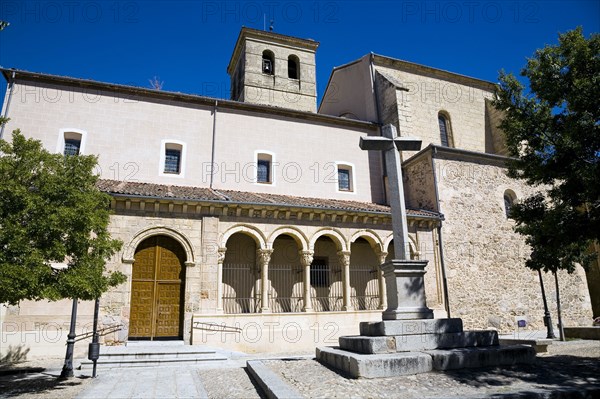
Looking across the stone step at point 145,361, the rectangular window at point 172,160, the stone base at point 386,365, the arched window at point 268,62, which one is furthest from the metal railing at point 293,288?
the arched window at point 268,62

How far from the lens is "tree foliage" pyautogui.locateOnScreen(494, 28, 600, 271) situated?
8.08 meters

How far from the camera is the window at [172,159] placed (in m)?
16.1

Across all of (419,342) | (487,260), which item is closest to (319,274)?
(487,260)

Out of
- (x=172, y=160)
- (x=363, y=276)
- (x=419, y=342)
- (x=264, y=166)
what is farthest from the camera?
(x=264, y=166)

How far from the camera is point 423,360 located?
6.71 metres

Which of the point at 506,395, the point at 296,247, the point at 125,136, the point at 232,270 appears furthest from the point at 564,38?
the point at 125,136

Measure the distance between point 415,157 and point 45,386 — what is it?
620 inches

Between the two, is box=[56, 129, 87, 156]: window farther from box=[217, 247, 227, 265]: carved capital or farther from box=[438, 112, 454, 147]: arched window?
box=[438, 112, 454, 147]: arched window

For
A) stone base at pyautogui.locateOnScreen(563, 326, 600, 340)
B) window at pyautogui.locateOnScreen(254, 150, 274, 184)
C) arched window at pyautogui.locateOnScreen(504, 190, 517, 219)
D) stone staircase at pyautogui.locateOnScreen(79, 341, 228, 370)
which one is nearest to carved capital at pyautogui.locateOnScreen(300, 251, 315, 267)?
window at pyautogui.locateOnScreen(254, 150, 274, 184)

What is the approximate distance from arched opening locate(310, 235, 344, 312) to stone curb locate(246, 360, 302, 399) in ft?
27.5

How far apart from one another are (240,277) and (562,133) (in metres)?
11.5

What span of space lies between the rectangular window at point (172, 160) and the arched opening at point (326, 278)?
658cm

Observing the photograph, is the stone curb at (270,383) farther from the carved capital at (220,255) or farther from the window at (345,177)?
the window at (345,177)

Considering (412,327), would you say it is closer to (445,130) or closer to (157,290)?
(157,290)
